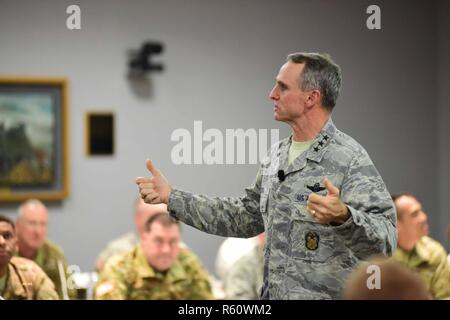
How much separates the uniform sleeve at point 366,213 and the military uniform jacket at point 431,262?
118cm

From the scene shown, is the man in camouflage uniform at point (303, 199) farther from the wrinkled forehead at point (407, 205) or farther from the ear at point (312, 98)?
the wrinkled forehead at point (407, 205)

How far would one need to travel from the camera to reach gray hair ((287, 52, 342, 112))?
70.7 inches

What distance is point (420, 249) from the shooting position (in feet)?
9.34

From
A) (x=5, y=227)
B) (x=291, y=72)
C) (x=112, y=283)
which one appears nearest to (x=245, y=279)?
(x=112, y=283)

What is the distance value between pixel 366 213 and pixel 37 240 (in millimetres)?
1907

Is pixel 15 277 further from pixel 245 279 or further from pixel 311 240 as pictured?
pixel 311 240

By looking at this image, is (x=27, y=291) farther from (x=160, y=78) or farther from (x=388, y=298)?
(x=388, y=298)

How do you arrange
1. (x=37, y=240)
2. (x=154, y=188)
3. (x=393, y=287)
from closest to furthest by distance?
(x=393, y=287)
(x=154, y=188)
(x=37, y=240)

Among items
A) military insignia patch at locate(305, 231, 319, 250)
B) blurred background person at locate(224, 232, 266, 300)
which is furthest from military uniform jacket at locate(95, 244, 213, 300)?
military insignia patch at locate(305, 231, 319, 250)

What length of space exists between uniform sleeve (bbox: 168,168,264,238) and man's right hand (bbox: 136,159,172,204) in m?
0.02

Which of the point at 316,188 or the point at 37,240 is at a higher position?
the point at 316,188

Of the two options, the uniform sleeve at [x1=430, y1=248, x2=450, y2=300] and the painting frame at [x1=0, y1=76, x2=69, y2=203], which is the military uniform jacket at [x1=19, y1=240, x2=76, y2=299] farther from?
the uniform sleeve at [x1=430, y1=248, x2=450, y2=300]
